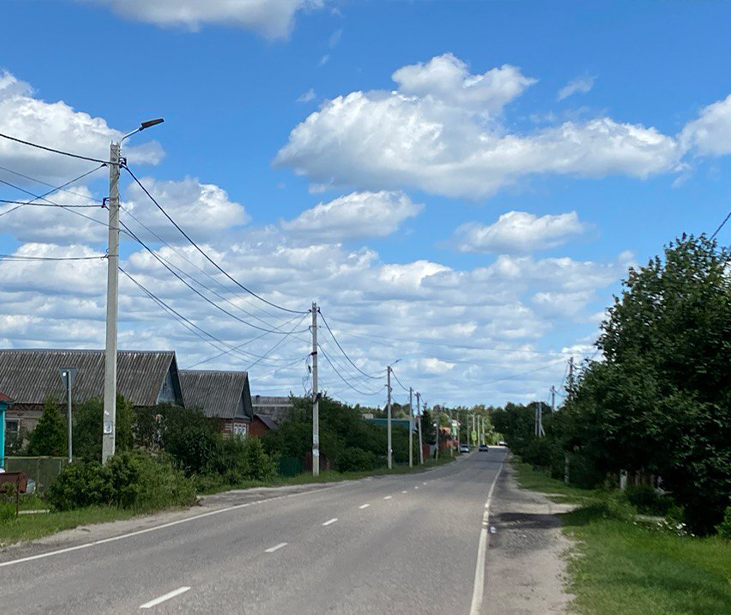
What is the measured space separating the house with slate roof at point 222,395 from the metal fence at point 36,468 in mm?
33716

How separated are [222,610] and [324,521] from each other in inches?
489

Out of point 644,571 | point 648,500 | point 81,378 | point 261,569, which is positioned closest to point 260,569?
point 261,569

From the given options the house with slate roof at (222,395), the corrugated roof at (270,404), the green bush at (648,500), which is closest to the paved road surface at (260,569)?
the green bush at (648,500)

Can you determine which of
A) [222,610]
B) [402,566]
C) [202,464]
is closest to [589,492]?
[202,464]

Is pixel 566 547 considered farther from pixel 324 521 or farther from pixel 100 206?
pixel 100 206

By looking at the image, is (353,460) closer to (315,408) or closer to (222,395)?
(222,395)

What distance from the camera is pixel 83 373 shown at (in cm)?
5709

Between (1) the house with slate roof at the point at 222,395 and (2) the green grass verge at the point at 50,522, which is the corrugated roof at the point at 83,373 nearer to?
(1) the house with slate roof at the point at 222,395

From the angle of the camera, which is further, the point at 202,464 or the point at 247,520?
the point at 202,464

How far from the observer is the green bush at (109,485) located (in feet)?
77.4

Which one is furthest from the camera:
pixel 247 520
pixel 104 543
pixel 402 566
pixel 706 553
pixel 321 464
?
pixel 321 464

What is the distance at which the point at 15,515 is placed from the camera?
819 inches

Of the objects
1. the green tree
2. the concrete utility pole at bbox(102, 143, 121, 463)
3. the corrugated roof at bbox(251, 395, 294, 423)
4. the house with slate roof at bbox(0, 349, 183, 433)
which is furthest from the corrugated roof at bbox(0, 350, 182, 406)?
the corrugated roof at bbox(251, 395, 294, 423)

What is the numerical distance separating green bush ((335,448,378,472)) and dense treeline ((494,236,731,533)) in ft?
134
